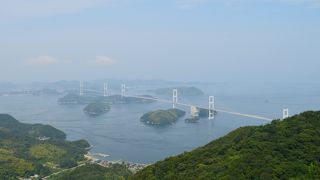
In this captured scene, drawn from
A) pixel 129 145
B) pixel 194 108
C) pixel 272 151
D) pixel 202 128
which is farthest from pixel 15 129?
pixel 272 151

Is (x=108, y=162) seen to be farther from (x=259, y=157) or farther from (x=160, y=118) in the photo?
(x=160, y=118)

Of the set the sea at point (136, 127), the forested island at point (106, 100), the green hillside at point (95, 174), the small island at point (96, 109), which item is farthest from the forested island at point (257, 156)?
the forested island at point (106, 100)

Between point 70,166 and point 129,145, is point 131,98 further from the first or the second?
point 70,166

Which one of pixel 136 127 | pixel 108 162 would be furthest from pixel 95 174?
pixel 136 127

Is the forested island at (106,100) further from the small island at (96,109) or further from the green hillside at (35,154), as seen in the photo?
the green hillside at (35,154)

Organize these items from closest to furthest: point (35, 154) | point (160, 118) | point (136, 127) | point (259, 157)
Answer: point (259, 157)
point (35, 154)
point (136, 127)
point (160, 118)

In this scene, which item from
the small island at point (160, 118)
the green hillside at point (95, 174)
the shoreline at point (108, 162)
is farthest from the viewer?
the small island at point (160, 118)

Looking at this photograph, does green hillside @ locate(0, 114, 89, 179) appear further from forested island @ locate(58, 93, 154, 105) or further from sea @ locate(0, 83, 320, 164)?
forested island @ locate(58, 93, 154, 105)

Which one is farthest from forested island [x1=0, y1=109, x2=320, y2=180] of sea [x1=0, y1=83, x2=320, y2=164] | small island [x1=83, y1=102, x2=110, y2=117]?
small island [x1=83, y1=102, x2=110, y2=117]
